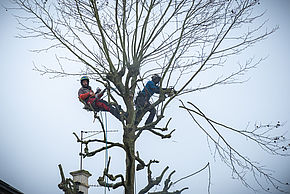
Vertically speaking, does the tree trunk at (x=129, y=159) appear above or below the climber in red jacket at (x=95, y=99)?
below

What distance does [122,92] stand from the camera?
4.32 metres

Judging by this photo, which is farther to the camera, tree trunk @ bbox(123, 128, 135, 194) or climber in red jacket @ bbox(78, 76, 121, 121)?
climber in red jacket @ bbox(78, 76, 121, 121)

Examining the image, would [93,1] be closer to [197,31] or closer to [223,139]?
[197,31]

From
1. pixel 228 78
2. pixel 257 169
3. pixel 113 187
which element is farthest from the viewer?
pixel 228 78

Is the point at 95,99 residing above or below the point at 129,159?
above

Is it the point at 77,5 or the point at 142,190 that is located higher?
the point at 77,5

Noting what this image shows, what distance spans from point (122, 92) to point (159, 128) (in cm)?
70

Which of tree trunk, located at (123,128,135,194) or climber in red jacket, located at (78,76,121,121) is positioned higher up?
climber in red jacket, located at (78,76,121,121)

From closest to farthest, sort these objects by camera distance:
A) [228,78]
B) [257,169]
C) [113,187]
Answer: [113,187] → [257,169] → [228,78]

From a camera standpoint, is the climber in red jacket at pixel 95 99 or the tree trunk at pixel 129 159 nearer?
the tree trunk at pixel 129 159

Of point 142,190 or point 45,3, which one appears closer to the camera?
point 142,190

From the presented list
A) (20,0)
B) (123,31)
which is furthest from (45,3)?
(123,31)

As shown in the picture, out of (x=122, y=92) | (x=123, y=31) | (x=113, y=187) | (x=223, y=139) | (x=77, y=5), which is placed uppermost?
(x=77, y=5)

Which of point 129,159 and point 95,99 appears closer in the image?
point 129,159
